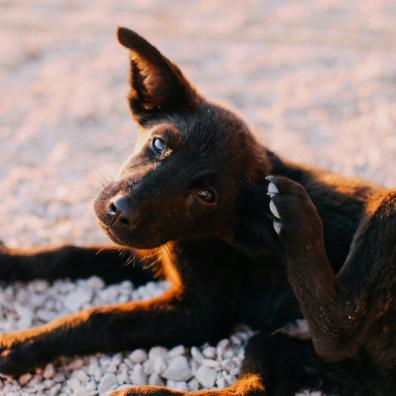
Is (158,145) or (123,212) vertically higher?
(158,145)

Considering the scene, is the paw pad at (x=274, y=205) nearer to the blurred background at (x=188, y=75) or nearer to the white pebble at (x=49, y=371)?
the white pebble at (x=49, y=371)

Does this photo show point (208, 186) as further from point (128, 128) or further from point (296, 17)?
point (296, 17)

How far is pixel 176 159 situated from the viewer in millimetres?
3059

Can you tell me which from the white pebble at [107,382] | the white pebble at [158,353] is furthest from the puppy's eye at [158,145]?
the white pebble at [107,382]

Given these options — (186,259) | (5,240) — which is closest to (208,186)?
(186,259)

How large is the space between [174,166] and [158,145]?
7.0 inches

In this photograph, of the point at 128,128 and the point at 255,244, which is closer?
the point at 255,244

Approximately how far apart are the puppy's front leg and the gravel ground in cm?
8

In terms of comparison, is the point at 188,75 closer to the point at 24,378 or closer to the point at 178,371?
the point at 178,371

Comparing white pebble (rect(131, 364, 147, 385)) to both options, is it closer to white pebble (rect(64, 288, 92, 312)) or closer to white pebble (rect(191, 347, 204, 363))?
white pebble (rect(191, 347, 204, 363))

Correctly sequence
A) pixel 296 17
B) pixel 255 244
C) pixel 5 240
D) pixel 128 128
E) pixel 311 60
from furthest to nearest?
1. pixel 296 17
2. pixel 311 60
3. pixel 128 128
4. pixel 5 240
5. pixel 255 244

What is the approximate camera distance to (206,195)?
3.10m

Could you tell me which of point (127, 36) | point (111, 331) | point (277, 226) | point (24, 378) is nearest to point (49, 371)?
Result: point (24, 378)

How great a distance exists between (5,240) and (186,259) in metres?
1.35
